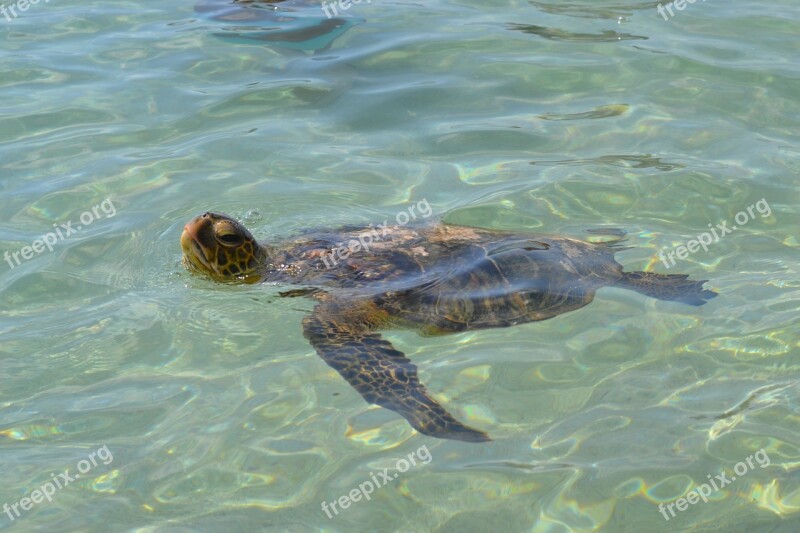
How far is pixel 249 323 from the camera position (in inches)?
254

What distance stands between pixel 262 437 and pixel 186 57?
7.08 m

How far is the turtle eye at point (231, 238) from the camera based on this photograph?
678cm

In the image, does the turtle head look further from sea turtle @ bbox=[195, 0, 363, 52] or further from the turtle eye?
sea turtle @ bbox=[195, 0, 363, 52]

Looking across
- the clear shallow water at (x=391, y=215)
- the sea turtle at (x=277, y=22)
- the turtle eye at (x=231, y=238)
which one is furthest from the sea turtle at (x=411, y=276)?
the sea turtle at (x=277, y=22)

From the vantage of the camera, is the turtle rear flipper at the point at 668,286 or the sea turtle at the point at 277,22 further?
the sea turtle at the point at 277,22

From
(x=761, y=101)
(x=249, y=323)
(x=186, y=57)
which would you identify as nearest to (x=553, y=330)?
(x=249, y=323)

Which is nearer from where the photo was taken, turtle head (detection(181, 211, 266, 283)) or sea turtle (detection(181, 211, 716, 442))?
sea turtle (detection(181, 211, 716, 442))

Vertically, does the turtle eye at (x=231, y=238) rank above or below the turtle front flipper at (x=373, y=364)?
above

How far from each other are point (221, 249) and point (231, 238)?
0.34 ft

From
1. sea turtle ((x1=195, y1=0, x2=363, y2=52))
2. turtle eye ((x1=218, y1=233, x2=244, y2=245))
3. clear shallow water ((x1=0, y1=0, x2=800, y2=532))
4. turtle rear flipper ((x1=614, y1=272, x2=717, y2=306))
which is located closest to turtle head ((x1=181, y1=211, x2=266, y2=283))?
turtle eye ((x1=218, y1=233, x2=244, y2=245))

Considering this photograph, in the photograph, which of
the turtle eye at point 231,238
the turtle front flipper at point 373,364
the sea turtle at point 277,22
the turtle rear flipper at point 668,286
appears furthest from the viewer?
the sea turtle at point 277,22

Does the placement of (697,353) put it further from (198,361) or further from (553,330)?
(198,361)

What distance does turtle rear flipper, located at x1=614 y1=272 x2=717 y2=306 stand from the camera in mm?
6611

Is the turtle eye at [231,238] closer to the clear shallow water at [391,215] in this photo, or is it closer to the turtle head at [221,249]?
the turtle head at [221,249]
